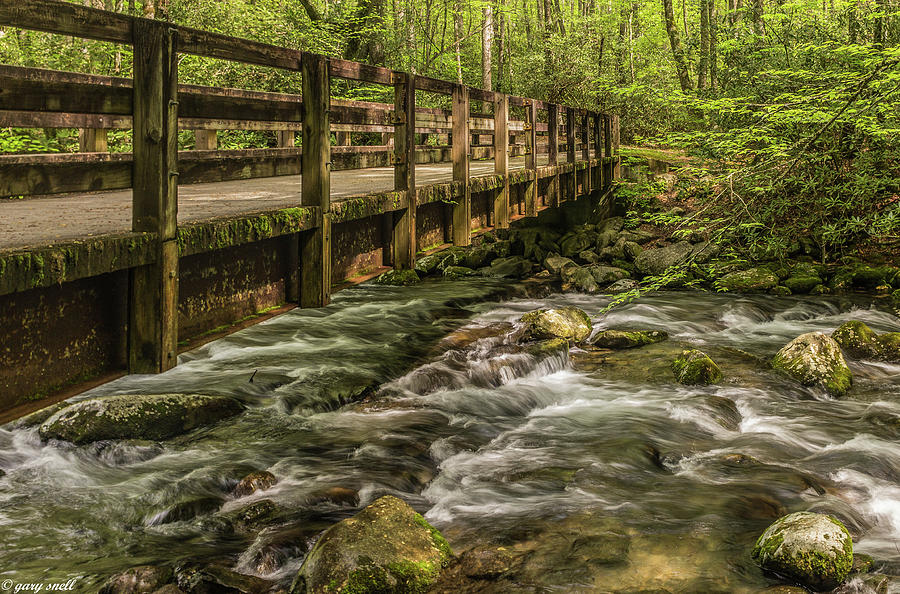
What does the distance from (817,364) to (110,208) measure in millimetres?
8048

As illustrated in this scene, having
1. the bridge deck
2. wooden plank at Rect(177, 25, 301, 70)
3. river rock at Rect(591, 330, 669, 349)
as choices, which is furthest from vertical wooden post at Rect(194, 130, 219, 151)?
river rock at Rect(591, 330, 669, 349)

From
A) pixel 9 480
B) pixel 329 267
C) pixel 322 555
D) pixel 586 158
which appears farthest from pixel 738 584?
pixel 586 158

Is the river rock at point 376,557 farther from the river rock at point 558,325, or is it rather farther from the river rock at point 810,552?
the river rock at point 558,325

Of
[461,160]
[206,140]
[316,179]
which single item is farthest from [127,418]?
[206,140]

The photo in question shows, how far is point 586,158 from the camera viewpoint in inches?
702

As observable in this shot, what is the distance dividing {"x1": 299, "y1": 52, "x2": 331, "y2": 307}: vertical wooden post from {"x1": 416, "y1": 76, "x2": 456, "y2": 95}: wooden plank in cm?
192

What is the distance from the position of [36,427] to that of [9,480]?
0.90m

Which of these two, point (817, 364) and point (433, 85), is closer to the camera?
point (433, 85)

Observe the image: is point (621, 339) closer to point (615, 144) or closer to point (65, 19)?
point (65, 19)

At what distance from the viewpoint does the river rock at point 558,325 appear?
36.7 ft

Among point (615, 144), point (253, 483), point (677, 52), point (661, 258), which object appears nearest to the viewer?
point (253, 483)

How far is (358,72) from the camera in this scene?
6.81 meters

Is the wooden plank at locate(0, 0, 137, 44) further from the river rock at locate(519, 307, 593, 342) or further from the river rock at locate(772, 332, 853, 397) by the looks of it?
the river rock at locate(772, 332, 853, 397)

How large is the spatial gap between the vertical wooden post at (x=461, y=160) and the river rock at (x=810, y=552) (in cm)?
534
